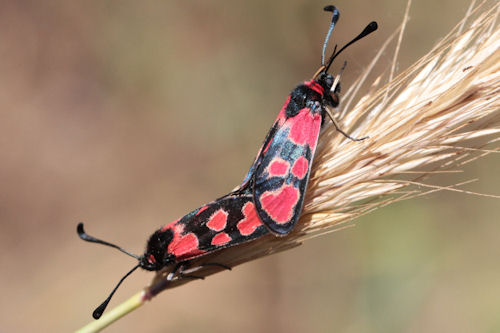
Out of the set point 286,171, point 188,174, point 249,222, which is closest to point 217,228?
point 249,222

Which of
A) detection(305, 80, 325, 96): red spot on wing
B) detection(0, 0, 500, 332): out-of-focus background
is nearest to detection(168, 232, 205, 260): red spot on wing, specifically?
detection(305, 80, 325, 96): red spot on wing

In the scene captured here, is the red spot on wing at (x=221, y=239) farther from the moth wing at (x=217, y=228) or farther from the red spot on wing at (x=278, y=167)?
the red spot on wing at (x=278, y=167)

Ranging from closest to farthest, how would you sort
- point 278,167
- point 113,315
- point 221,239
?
point 113,315
point 221,239
point 278,167

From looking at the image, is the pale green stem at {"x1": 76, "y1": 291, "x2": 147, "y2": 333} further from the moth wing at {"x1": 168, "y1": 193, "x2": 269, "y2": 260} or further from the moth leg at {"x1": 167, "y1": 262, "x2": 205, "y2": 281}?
the moth wing at {"x1": 168, "y1": 193, "x2": 269, "y2": 260}

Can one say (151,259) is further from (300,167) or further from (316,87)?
(316,87)

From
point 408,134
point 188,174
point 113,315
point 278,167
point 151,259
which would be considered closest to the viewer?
point 113,315

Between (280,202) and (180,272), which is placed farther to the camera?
(280,202)

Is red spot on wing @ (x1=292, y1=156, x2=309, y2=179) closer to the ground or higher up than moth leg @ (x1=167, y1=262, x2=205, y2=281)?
higher up
